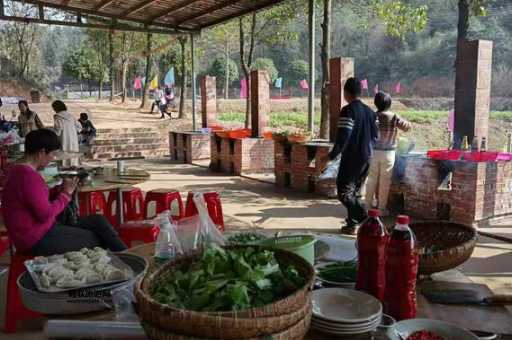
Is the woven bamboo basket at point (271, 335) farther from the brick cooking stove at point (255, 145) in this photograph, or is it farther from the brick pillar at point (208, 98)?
the brick pillar at point (208, 98)

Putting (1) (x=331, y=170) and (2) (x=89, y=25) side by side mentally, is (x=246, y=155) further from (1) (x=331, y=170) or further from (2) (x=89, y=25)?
(2) (x=89, y=25)

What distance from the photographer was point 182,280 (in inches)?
55.3

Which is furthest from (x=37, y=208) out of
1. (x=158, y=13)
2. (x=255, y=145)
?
(x=158, y=13)

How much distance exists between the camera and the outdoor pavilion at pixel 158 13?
9234 mm

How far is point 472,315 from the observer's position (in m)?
1.65

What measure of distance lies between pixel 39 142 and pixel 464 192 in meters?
4.54

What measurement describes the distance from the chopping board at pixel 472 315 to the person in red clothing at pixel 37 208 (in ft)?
7.06

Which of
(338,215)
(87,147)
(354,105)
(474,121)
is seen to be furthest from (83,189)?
(87,147)

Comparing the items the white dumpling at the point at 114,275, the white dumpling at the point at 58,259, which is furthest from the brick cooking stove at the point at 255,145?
the white dumpling at the point at 114,275

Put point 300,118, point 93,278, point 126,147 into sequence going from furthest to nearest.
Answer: point 300,118
point 126,147
point 93,278

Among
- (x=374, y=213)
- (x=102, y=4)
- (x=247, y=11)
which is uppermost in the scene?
(x=102, y=4)

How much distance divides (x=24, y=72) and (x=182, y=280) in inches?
1450

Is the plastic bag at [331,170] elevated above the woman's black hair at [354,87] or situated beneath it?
situated beneath

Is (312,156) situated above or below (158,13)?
below
